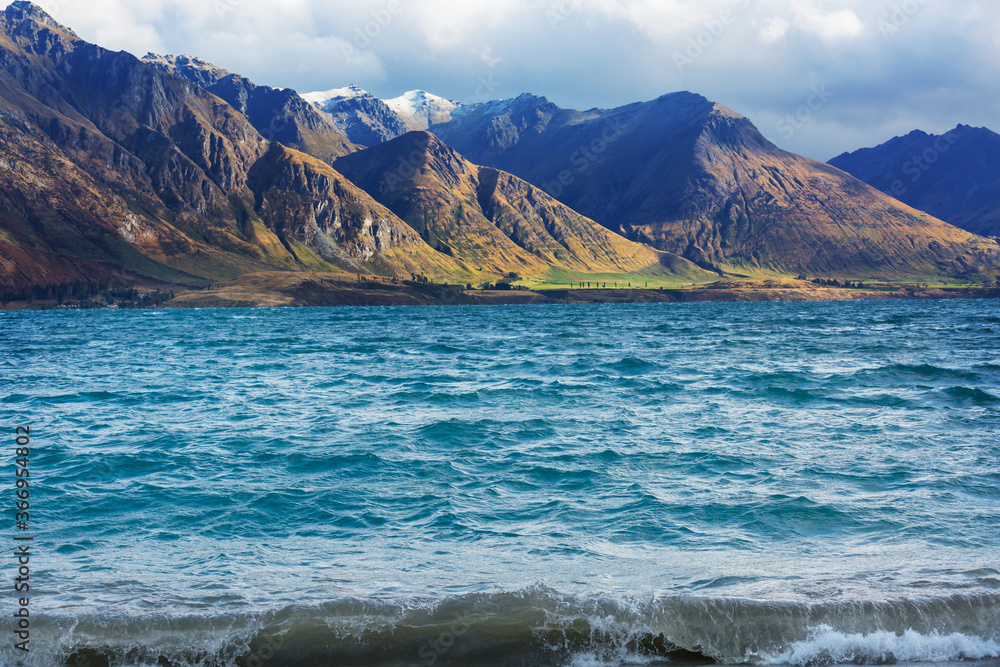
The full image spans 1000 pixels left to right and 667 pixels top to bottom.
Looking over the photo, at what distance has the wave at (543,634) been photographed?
36.2 feet

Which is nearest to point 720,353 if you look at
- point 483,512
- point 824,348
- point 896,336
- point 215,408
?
point 824,348

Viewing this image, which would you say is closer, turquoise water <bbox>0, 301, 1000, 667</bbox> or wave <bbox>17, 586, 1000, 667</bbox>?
wave <bbox>17, 586, 1000, 667</bbox>

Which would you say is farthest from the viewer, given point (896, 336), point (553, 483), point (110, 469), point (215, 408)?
point (896, 336)

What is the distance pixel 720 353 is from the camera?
60438mm

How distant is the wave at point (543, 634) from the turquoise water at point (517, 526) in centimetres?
4

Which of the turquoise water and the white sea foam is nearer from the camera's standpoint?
the white sea foam

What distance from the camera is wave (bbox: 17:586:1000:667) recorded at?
36.2 ft

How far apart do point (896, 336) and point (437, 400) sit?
6532 cm

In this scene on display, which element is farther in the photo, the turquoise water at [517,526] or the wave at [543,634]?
the turquoise water at [517,526]

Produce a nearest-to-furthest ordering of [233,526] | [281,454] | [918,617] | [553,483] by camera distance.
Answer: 1. [918,617]
2. [233,526]
3. [553,483]
4. [281,454]

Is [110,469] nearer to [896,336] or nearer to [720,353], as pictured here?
[720,353]

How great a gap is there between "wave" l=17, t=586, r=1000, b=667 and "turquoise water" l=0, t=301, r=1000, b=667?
40 mm

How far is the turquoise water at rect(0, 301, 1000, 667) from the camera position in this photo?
37.6 feet

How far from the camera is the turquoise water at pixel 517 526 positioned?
1145 cm
